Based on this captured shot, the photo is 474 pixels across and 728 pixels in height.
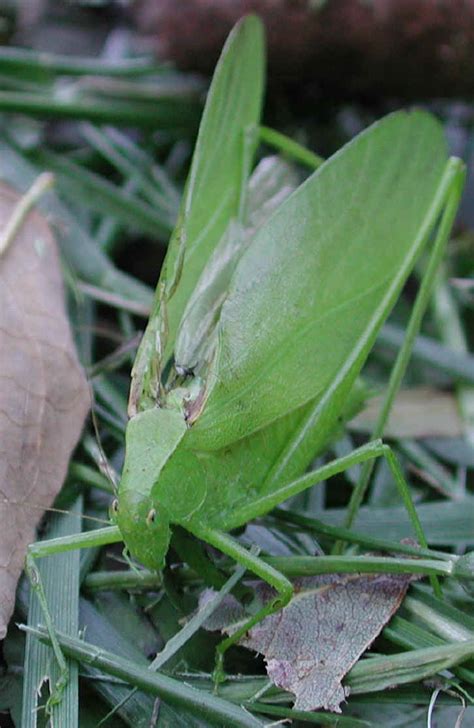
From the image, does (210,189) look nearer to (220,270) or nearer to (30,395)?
(220,270)

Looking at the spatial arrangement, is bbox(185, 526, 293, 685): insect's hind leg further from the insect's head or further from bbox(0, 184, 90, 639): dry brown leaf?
bbox(0, 184, 90, 639): dry brown leaf

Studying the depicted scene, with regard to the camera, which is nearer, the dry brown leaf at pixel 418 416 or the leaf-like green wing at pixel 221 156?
the leaf-like green wing at pixel 221 156

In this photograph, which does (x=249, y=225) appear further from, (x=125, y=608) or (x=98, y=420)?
(x=125, y=608)

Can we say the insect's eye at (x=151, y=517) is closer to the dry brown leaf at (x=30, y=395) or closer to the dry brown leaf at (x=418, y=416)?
the dry brown leaf at (x=30, y=395)

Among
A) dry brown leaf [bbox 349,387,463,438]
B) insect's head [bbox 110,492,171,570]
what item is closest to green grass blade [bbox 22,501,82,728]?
insect's head [bbox 110,492,171,570]

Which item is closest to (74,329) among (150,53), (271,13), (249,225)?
(249,225)

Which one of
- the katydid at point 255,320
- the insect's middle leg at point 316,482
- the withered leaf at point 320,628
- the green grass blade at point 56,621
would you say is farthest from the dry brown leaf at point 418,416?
the green grass blade at point 56,621
